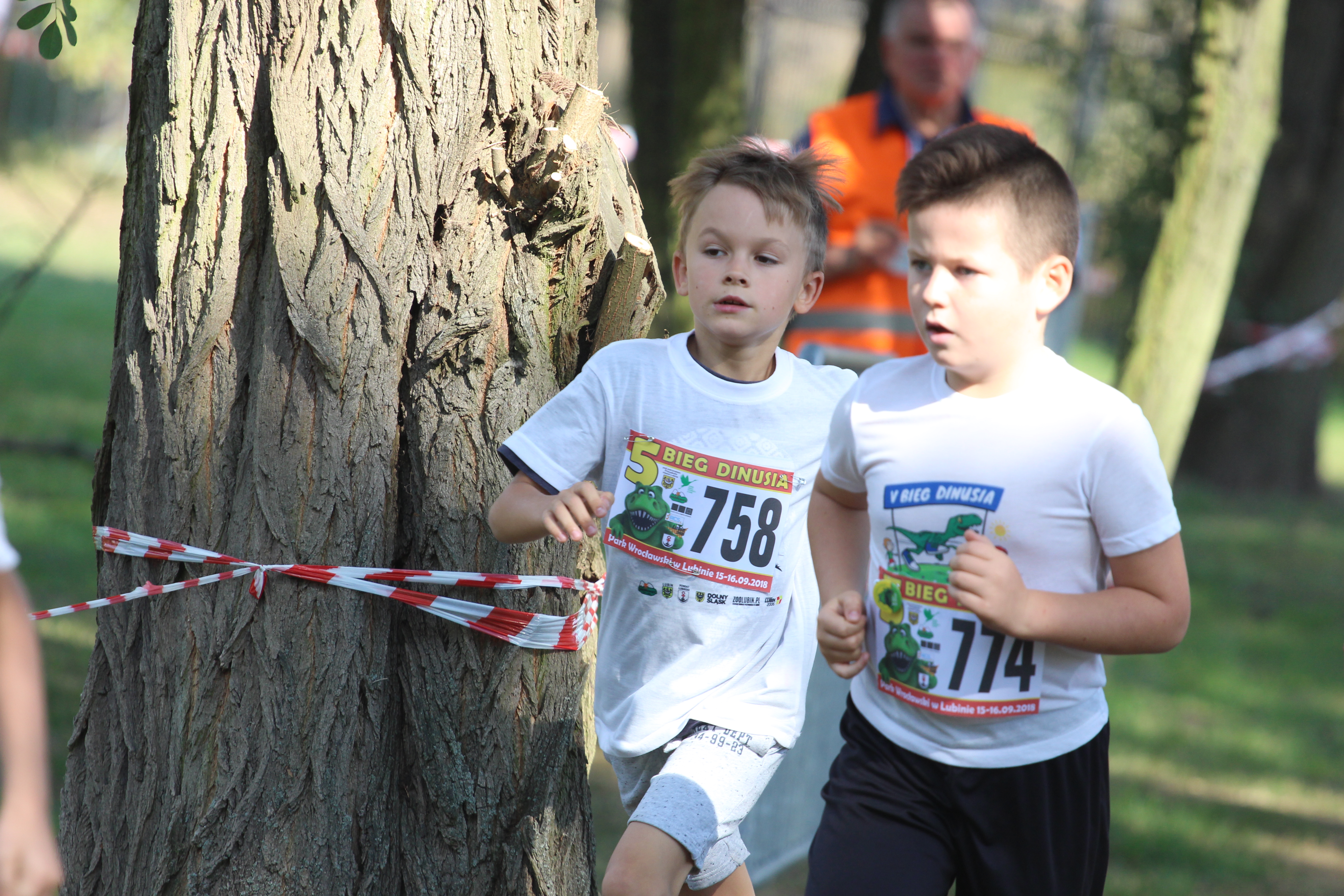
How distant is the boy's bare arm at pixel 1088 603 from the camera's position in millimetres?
2018

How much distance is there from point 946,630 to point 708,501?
0.56 m

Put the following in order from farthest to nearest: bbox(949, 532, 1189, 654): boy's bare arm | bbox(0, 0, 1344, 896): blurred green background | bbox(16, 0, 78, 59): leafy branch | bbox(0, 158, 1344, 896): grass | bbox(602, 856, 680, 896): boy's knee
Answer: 1. bbox(0, 0, 1344, 896): blurred green background
2. bbox(0, 158, 1344, 896): grass
3. bbox(16, 0, 78, 59): leafy branch
4. bbox(602, 856, 680, 896): boy's knee
5. bbox(949, 532, 1189, 654): boy's bare arm

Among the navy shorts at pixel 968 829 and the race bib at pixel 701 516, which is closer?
the navy shorts at pixel 968 829

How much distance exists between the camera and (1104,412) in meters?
2.11

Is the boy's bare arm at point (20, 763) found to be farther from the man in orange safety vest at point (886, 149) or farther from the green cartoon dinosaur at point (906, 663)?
the man in orange safety vest at point (886, 149)

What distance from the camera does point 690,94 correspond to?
6047 mm

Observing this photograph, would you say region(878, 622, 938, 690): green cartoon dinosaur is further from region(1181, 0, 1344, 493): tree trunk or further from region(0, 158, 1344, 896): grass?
region(1181, 0, 1344, 493): tree trunk

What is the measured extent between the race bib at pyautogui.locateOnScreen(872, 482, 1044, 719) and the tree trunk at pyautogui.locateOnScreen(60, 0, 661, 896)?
33.6 inches

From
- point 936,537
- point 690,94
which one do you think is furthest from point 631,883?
point 690,94

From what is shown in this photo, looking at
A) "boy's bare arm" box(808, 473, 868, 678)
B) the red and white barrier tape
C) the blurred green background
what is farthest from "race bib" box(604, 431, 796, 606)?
the blurred green background

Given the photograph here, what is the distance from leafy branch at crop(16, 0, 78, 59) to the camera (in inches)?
102

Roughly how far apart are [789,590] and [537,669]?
1.80 ft

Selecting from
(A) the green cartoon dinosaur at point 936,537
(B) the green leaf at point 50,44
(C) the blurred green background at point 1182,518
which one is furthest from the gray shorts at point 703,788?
(B) the green leaf at point 50,44

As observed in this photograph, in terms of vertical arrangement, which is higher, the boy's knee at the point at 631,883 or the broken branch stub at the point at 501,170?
the broken branch stub at the point at 501,170
